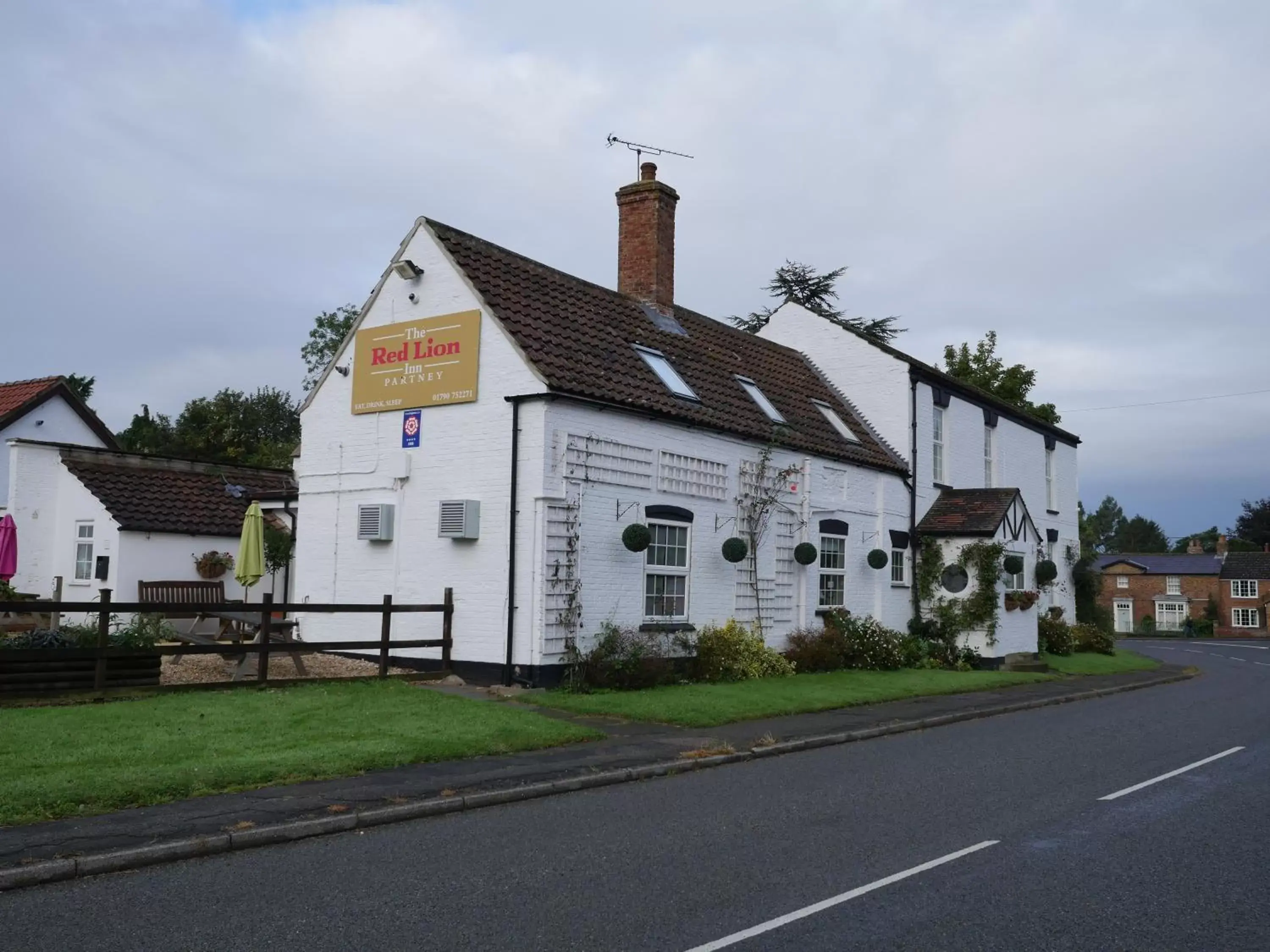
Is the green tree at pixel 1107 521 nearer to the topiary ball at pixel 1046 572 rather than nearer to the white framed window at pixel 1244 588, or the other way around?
the white framed window at pixel 1244 588

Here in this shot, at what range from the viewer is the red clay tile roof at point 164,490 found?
71.2 feet

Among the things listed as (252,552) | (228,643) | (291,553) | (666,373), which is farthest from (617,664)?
(291,553)

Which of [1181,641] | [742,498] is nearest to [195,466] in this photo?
[742,498]

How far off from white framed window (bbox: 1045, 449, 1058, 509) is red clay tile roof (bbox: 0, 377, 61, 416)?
30.8 m

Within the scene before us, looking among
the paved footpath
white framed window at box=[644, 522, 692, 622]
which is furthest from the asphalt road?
white framed window at box=[644, 522, 692, 622]

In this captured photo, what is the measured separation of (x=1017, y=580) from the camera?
27.4 meters

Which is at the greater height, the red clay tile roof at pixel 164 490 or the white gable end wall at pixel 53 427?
the white gable end wall at pixel 53 427

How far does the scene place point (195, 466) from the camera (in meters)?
24.6

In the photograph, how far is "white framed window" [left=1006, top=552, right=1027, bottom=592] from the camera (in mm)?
25953

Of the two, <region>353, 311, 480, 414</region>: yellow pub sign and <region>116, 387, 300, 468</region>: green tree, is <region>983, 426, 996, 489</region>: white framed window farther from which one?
<region>116, 387, 300, 468</region>: green tree

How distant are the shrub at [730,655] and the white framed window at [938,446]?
10.1m

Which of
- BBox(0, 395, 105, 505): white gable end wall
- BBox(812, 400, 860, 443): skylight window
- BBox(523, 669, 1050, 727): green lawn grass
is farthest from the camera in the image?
BBox(0, 395, 105, 505): white gable end wall

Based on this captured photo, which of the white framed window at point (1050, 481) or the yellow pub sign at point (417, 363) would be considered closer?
the yellow pub sign at point (417, 363)

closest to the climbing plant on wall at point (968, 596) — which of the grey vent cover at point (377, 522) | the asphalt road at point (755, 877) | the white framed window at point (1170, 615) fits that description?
the grey vent cover at point (377, 522)
